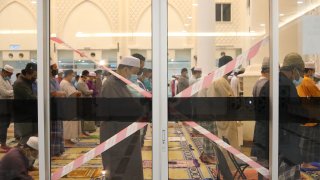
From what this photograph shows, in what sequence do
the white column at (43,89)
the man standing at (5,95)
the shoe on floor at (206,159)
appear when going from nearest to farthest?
1. the white column at (43,89)
2. the man standing at (5,95)
3. the shoe on floor at (206,159)

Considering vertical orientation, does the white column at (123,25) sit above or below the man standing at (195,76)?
above

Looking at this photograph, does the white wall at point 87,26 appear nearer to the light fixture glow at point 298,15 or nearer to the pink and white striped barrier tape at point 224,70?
the pink and white striped barrier tape at point 224,70

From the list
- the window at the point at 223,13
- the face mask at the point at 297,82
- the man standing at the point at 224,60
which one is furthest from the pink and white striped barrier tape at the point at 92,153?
the face mask at the point at 297,82

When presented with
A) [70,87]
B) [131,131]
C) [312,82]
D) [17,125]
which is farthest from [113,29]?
[312,82]

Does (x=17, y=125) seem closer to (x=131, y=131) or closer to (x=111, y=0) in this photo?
(x=131, y=131)

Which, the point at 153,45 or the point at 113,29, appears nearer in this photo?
the point at 153,45

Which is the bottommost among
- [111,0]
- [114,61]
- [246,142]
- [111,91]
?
[246,142]

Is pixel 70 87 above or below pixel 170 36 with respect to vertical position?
below

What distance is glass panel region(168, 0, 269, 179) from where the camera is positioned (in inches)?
126

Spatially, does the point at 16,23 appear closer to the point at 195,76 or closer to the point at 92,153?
the point at 92,153

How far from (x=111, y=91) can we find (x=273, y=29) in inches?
62.1

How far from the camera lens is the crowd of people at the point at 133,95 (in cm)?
321

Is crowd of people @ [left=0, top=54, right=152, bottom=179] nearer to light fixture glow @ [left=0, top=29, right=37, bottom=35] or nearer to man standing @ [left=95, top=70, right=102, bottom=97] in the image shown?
man standing @ [left=95, top=70, right=102, bottom=97]

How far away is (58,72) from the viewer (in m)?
3.26
